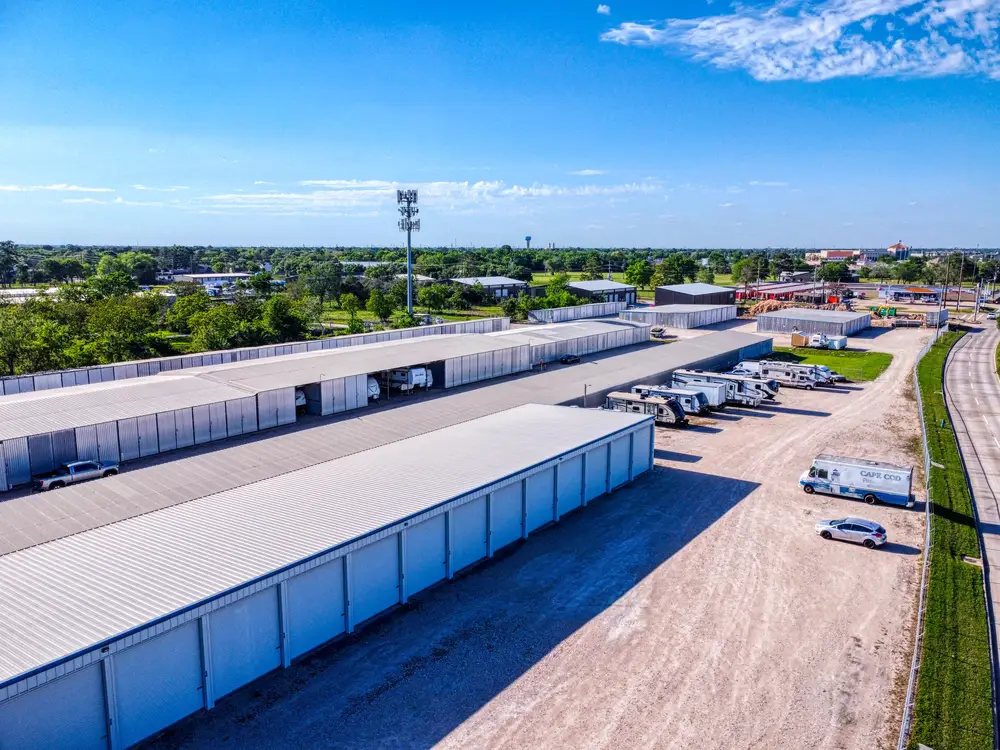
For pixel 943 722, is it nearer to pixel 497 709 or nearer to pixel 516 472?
pixel 497 709

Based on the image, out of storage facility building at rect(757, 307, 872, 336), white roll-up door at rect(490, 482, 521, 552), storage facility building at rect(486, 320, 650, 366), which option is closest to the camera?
white roll-up door at rect(490, 482, 521, 552)

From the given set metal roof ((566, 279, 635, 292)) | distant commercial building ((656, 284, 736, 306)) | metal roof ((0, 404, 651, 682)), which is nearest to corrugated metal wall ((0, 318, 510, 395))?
metal roof ((0, 404, 651, 682))

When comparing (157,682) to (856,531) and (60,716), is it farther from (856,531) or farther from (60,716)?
(856,531)

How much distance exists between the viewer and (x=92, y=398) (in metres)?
35.2

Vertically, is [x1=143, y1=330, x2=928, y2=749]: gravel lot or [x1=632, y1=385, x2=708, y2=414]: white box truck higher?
[x1=632, y1=385, x2=708, y2=414]: white box truck

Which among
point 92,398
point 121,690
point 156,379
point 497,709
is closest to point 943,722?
point 497,709

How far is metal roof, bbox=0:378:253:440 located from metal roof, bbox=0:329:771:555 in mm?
2661

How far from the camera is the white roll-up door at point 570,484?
2762 cm

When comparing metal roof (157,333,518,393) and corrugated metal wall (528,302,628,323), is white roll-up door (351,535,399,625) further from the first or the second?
corrugated metal wall (528,302,628,323)

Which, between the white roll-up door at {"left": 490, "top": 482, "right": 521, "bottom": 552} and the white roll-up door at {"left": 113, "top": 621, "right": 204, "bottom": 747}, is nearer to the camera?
the white roll-up door at {"left": 113, "top": 621, "right": 204, "bottom": 747}

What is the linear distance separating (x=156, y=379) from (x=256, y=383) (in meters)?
6.61

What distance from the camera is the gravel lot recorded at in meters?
15.7

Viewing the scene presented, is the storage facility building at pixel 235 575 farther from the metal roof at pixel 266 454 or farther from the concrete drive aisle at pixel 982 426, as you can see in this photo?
the concrete drive aisle at pixel 982 426

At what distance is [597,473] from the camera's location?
29812 mm
